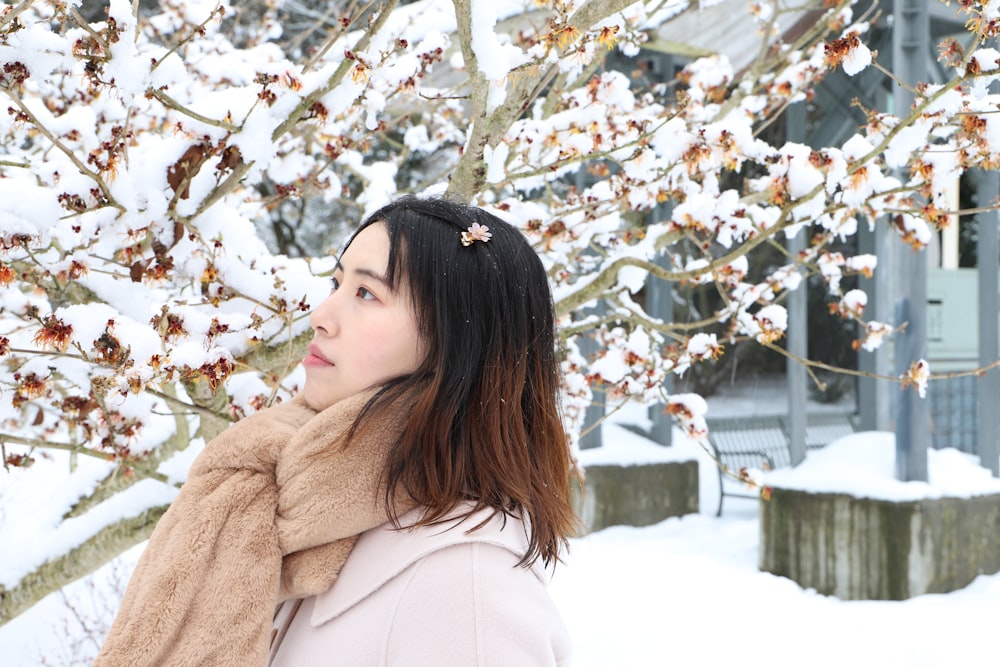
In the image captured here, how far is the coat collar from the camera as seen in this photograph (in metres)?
1.06

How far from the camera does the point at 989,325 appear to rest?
5.27 m

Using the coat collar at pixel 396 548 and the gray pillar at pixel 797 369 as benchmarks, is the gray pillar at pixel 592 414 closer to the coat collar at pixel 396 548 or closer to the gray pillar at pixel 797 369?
the gray pillar at pixel 797 369

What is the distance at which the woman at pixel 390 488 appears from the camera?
3.47ft

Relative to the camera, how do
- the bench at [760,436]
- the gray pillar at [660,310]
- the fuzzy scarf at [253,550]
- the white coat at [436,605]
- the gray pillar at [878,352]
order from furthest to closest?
the bench at [760,436], the gray pillar at [660,310], the gray pillar at [878,352], the fuzzy scarf at [253,550], the white coat at [436,605]

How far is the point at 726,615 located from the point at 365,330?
13.4 ft

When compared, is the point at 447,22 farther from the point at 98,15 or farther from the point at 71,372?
the point at 98,15

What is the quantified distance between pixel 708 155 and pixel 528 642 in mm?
1800

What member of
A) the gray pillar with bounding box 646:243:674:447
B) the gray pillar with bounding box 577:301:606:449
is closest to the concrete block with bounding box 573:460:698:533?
the gray pillar with bounding box 577:301:606:449

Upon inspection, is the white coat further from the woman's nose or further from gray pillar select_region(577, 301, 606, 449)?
gray pillar select_region(577, 301, 606, 449)

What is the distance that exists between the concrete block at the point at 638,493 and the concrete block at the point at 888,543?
5.69 ft

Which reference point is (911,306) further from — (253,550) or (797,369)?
(253,550)

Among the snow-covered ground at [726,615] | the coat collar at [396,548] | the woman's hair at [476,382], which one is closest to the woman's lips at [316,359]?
the woman's hair at [476,382]

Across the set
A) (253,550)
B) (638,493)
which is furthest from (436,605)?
(638,493)

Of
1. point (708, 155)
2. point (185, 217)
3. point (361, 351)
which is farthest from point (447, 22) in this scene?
point (361, 351)
